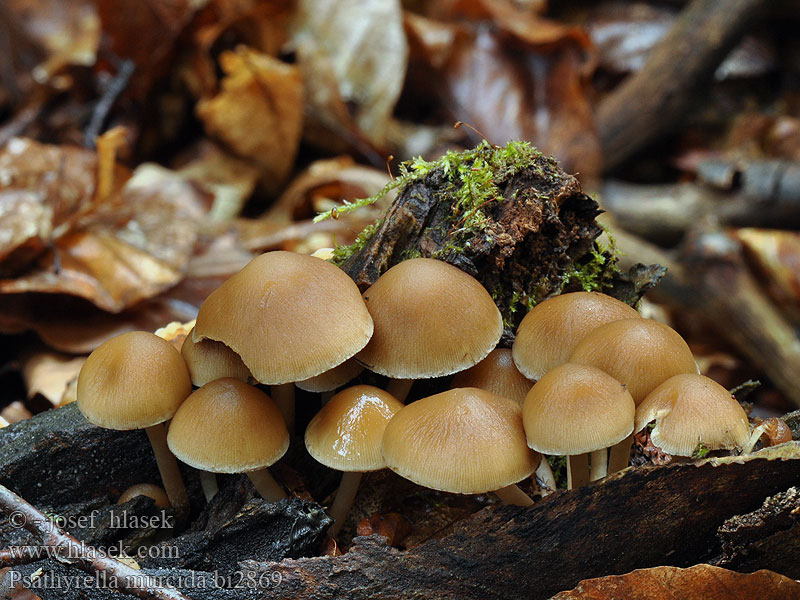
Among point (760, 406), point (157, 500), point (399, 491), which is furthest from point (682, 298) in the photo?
point (157, 500)

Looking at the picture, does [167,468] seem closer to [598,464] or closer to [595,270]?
[598,464]

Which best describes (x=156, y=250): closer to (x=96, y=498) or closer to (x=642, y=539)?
(x=96, y=498)

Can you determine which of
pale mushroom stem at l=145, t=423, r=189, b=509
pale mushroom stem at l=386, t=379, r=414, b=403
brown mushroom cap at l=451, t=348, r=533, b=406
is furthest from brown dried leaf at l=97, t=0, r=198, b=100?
brown mushroom cap at l=451, t=348, r=533, b=406

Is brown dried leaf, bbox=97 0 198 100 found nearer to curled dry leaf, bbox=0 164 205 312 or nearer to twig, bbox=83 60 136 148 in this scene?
twig, bbox=83 60 136 148

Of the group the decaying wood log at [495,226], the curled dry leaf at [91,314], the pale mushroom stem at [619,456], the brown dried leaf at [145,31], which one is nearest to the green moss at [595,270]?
the decaying wood log at [495,226]

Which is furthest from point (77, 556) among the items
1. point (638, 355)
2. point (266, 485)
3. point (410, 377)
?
point (638, 355)
